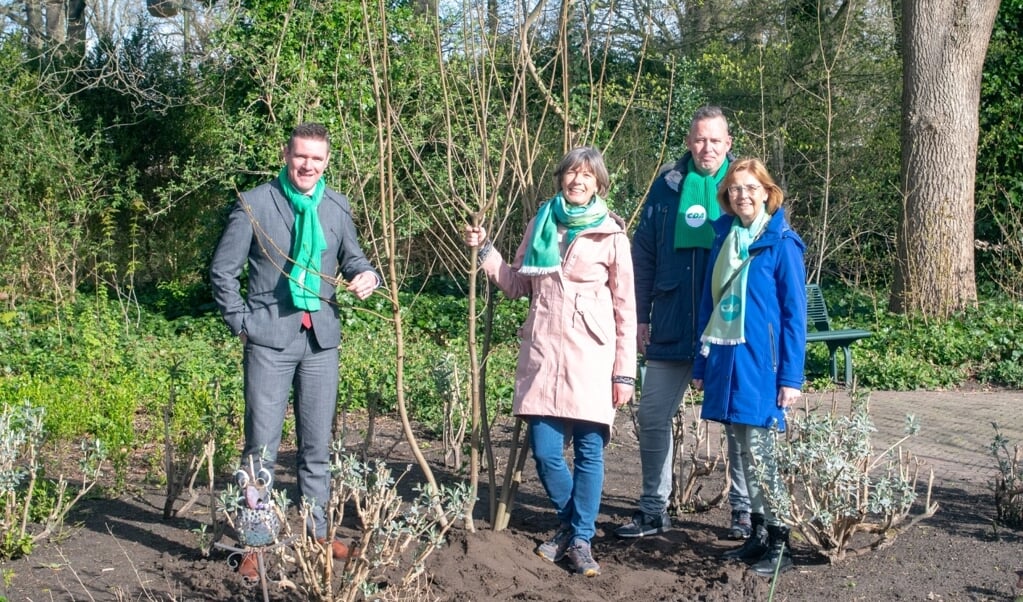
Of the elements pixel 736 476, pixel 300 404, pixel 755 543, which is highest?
pixel 300 404

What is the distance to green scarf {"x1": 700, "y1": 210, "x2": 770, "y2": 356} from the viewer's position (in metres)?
3.99

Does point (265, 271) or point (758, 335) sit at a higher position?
point (265, 271)

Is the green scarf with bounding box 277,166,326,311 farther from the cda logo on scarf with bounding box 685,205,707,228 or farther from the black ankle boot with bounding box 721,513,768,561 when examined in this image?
the black ankle boot with bounding box 721,513,768,561

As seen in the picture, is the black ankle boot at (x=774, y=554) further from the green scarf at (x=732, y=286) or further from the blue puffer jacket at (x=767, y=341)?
the green scarf at (x=732, y=286)

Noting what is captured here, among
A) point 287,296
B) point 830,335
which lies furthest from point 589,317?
point 830,335

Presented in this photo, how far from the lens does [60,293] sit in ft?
37.6

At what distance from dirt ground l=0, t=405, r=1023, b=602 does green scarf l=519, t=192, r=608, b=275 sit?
1120mm

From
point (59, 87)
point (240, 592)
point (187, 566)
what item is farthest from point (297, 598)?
point (59, 87)

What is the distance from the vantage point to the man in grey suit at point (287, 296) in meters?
3.88

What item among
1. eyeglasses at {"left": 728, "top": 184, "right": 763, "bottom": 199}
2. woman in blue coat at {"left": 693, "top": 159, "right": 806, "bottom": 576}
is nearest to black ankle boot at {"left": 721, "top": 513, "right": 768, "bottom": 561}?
woman in blue coat at {"left": 693, "top": 159, "right": 806, "bottom": 576}

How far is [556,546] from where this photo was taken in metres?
4.16

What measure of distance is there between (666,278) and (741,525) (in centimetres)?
108

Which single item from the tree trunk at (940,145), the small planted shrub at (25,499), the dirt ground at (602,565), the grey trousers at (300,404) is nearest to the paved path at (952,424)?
the dirt ground at (602,565)

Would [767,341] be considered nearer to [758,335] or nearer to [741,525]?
[758,335]
